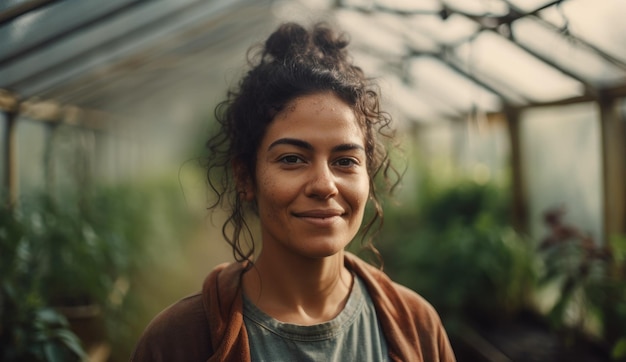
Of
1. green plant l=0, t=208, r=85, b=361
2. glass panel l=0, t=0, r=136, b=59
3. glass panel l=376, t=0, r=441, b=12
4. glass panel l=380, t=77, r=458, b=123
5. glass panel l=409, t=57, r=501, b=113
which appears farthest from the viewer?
glass panel l=380, t=77, r=458, b=123

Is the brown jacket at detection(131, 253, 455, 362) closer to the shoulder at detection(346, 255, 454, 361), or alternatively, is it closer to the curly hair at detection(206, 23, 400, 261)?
→ the shoulder at detection(346, 255, 454, 361)

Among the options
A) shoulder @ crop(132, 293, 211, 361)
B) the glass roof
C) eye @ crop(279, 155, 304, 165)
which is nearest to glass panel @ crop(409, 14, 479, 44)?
the glass roof

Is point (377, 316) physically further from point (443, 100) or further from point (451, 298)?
point (443, 100)

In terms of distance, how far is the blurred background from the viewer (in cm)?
282

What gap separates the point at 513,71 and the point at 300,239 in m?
3.47

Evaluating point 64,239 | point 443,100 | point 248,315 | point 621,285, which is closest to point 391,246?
point 443,100

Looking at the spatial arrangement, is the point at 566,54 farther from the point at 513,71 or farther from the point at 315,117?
the point at 315,117

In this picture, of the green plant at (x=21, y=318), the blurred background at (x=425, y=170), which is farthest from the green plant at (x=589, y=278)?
the green plant at (x=21, y=318)

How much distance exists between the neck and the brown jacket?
5 centimetres

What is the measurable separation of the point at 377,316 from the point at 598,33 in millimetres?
2416

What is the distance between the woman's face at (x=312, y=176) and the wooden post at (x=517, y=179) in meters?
3.85

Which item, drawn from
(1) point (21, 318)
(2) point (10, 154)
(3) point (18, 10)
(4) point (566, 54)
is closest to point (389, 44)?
(4) point (566, 54)

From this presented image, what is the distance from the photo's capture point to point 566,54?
337 centimetres

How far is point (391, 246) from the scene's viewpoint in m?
6.14
